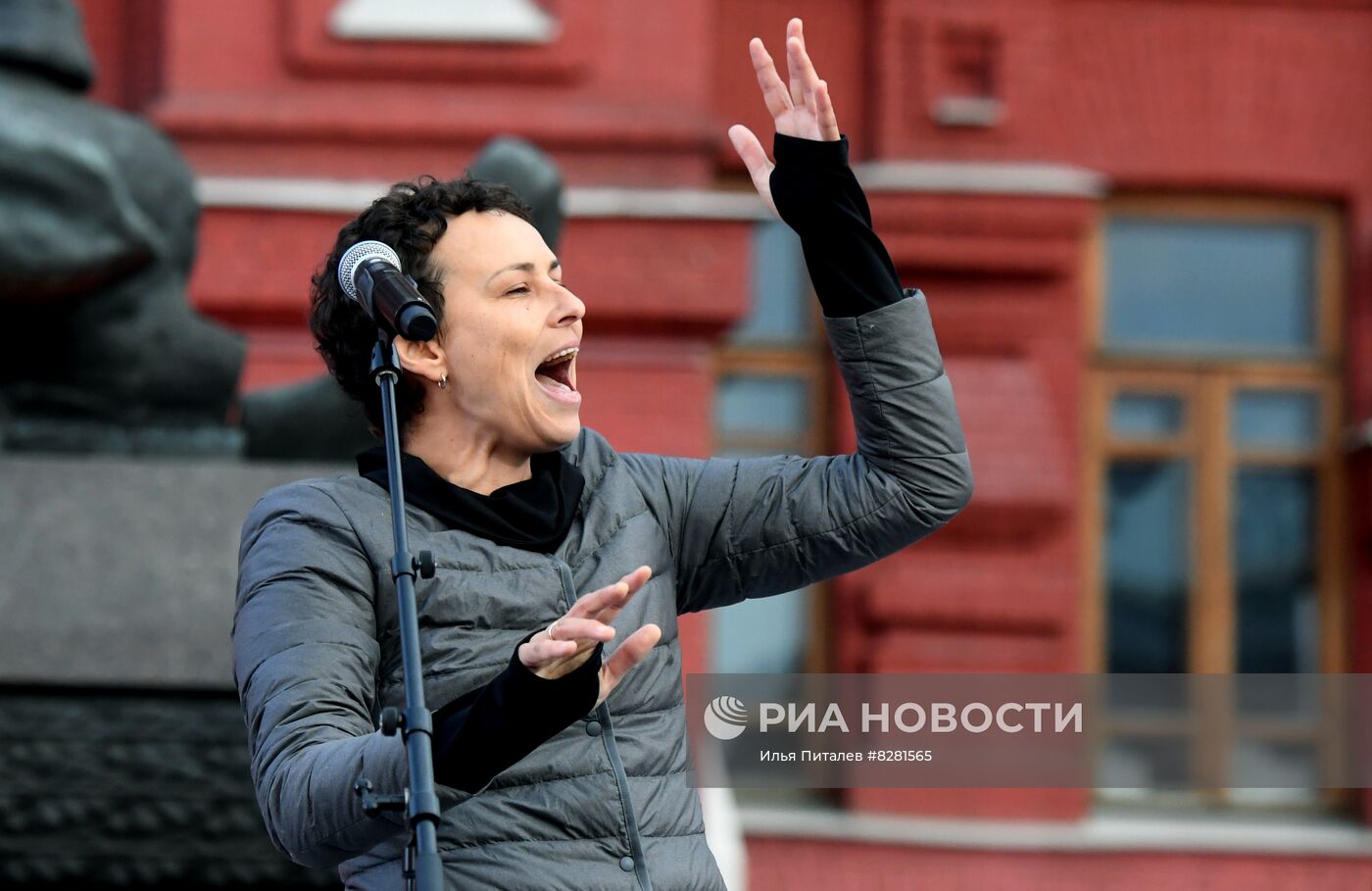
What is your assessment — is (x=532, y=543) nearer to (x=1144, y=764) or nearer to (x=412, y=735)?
(x=412, y=735)

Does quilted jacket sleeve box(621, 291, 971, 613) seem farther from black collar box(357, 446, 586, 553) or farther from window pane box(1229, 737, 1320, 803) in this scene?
window pane box(1229, 737, 1320, 803)

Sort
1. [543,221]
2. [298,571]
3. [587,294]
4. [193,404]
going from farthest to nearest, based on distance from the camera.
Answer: [587,294] → [193,404] → [543,221] → [298,571]

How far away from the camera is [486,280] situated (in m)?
2.02

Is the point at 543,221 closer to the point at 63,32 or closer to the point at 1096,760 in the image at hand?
the point at 63,32

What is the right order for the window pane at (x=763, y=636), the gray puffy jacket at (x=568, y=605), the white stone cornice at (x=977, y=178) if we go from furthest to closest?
the window pane at (x=763, y=636) → the white stone cornice at (x=977, y=178) → the gray puffy jacket at (x=568, y=605)

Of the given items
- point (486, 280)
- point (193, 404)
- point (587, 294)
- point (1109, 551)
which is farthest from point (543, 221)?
point (1109, 551)

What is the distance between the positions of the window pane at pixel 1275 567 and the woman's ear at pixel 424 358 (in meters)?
5.26

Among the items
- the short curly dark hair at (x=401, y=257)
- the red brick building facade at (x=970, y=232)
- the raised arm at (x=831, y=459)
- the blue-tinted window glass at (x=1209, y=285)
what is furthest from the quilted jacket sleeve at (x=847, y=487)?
the blue-tinted window glass at (x=1209, y=285)

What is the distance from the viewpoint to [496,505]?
6.35ft

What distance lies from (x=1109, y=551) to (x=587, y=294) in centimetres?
184

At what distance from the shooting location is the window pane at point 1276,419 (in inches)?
272

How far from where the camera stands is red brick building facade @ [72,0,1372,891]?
641cm

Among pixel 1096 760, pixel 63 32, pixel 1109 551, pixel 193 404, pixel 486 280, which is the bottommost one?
pixel 1096 760

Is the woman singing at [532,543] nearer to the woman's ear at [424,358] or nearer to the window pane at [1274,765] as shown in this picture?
the woman's ear at [424,358]
